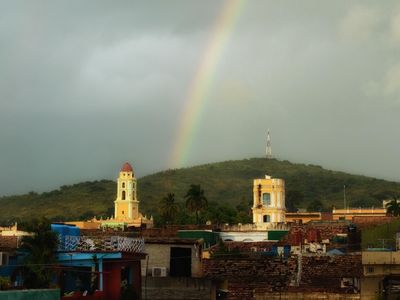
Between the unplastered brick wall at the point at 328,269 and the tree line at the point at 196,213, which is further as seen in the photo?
the tree line at the point at 196,213

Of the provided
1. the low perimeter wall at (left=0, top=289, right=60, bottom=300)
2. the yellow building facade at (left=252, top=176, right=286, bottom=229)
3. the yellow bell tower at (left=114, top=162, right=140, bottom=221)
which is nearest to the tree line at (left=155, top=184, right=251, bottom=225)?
the yellow building facade at (left=252, top=176, right=286, bottom=229)

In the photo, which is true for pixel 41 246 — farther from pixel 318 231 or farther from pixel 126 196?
pixel 126 196

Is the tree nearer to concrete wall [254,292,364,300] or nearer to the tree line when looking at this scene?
concrete wall [254,292,364,300]

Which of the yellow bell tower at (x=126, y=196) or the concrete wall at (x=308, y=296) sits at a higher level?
the yellow bell tower at (x=126, y=196)

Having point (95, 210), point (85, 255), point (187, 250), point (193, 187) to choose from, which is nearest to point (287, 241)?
point (187, 250)

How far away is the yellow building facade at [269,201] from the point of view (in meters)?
100

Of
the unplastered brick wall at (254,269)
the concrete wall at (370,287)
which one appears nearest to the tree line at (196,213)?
the unplastered brick wall at (254,269)

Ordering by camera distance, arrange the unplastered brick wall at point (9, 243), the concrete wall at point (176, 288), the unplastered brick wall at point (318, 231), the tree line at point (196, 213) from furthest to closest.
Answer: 1. the tree line at point (196, 213)
2. the unplastered brick wall at point (318, 231)
3. the concrete wall at point (176, 288)
4. the unplastered brick wall at point (9, 243)

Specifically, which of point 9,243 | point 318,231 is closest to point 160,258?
point 9,243

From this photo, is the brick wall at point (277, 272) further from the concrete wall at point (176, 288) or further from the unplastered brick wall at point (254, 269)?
the concrete wall at point (176, 288)

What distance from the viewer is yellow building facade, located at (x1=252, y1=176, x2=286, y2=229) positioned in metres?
100

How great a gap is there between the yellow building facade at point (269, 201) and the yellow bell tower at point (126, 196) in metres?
31.3

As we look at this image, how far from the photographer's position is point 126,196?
418 ft

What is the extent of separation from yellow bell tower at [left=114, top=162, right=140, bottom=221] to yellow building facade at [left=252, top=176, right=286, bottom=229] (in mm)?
31254
